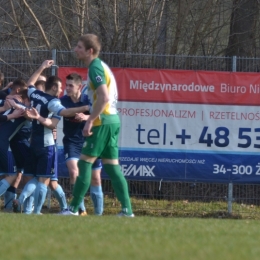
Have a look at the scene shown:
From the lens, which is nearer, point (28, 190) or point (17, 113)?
point (28, 190)

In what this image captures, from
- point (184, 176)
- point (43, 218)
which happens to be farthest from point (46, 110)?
point (184, 176)

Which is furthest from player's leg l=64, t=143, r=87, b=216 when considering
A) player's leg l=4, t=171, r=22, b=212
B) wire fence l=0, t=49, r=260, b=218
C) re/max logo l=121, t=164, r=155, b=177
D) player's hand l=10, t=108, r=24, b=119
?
wire fence l=0, t=49, r=260, b=218

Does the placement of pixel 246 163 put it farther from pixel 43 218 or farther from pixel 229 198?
pixel 43 218

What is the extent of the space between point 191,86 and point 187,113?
49 centimetres

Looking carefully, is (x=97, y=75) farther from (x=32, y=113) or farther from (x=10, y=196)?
(x=10, y=196)

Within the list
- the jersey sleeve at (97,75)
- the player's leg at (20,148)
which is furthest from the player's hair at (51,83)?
the jersey sleeve at (97,75)

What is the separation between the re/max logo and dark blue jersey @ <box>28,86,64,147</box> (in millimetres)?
2818

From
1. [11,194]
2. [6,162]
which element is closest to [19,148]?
[6,162]

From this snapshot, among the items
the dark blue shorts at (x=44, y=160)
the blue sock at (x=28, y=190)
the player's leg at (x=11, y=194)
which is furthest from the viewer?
the player's leg at (x=11, y=194)

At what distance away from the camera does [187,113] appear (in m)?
13.4

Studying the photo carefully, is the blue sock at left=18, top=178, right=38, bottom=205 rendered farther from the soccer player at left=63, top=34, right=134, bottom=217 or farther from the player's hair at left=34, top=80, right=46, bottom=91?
the soccer player at left=63, top=34, right=134, bottom=217

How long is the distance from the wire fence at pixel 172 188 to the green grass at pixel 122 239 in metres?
5.28

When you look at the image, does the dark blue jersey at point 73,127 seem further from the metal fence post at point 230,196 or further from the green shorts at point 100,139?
the metal fence post at point 230,196

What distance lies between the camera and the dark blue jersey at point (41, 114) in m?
10.7
